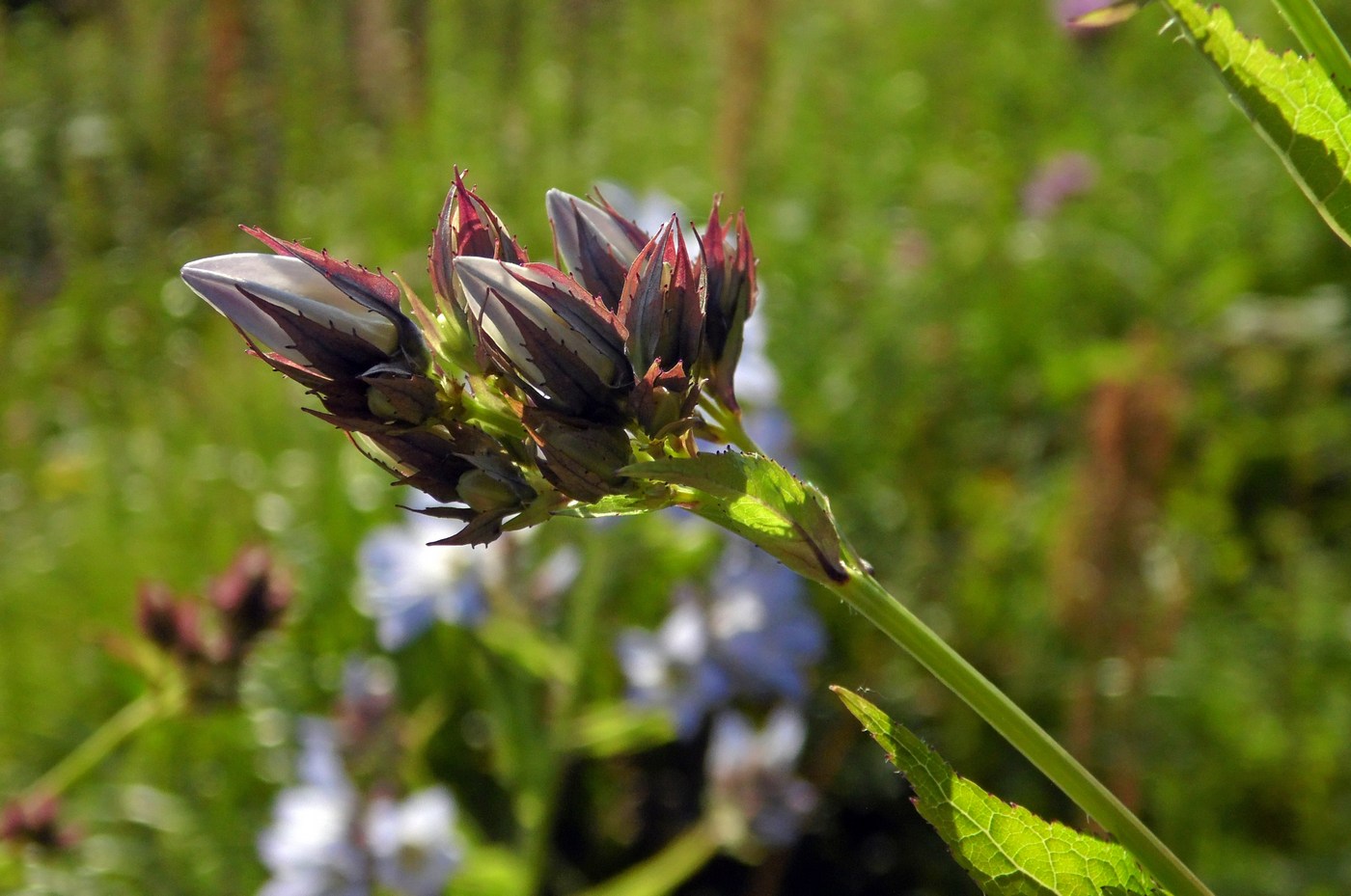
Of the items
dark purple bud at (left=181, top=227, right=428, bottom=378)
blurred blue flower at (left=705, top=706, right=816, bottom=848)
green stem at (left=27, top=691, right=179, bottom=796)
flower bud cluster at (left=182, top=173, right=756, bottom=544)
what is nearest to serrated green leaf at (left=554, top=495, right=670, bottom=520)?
flower bud cluster at (left=182, top=173, right=756, bottom=544)

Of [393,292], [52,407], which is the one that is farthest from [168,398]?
[393,292]

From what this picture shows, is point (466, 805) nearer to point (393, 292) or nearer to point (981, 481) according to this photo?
point (981, 481)

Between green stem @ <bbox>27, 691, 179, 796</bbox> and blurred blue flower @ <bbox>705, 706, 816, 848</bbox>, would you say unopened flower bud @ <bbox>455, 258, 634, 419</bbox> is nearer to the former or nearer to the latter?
green stem @ <bbox>27, 691, 179, 796</bbox>

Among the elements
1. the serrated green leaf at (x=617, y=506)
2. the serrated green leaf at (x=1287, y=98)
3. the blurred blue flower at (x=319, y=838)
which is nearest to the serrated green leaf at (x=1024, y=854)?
the serrated green leaf at (x=617, y=506)

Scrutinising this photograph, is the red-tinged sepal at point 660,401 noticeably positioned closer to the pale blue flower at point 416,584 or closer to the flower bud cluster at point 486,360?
the flower bud cluster at point 486,360

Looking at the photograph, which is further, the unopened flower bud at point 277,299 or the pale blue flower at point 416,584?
the pale blue flower at point 416,584

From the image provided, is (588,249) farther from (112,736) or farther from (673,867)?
(673,867)
